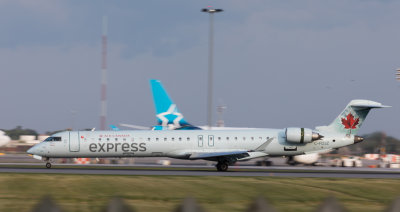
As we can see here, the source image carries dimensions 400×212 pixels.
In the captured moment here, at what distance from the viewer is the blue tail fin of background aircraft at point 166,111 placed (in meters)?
57.2

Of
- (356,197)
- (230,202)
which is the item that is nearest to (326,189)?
(356,197)

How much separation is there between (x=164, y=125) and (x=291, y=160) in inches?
545

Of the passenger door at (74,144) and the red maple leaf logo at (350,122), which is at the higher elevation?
the red maple leaf logo at (350,122)

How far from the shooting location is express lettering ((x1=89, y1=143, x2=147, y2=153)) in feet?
132

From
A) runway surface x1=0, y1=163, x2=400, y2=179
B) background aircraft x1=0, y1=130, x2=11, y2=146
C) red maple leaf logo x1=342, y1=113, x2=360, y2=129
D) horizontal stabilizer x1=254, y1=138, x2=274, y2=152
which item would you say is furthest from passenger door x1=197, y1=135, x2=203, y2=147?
background aircraft x1=0, y1=130, x2=11, y2=146

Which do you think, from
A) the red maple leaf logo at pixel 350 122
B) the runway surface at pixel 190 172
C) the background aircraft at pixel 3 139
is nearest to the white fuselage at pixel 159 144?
the runway surface at pixel 190 172

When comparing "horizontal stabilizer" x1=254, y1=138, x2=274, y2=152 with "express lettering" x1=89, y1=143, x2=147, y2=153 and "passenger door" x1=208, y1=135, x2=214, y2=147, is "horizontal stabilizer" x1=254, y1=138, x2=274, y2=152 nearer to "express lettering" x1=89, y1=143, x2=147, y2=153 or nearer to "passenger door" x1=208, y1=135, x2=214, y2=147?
"passenger door" x1=208, y1=135, x2=214, y2=147

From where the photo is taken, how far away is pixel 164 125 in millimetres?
57219

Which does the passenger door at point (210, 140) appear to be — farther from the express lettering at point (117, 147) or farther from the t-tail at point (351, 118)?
the t-tail at point (351, 118)

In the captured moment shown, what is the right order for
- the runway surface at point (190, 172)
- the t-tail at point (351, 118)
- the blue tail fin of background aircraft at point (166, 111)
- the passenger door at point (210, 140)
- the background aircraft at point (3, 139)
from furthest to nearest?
the background aircraft at point (3, 139)
the blue tail fin of background aircraft at point (166, 111)
the t-tail at point (351, 118)
the passenger door at point (210, 140)
the runway surface at point (190, 172)

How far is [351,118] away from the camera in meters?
43.4

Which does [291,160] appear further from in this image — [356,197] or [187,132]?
[356,197]

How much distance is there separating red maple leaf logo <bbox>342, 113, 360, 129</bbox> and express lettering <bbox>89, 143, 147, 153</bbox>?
15803 millimetres

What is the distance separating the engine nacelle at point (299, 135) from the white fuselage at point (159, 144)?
50cm
